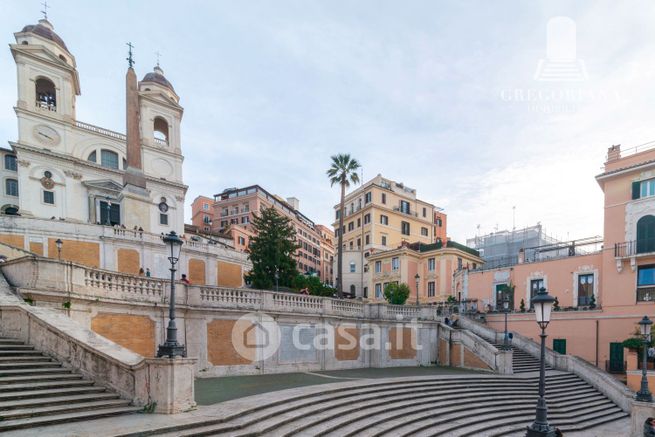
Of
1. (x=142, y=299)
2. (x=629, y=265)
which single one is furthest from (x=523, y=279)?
(x=142, y=299)

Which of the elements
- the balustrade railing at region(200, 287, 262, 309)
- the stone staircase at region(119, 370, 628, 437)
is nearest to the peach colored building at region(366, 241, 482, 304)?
the stone staircase at region(119, 370, 628, 437)

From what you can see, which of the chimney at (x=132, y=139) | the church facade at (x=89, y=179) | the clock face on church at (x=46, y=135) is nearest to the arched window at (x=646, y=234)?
the church facade at (x=89, y=179)

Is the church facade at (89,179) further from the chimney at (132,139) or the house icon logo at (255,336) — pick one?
the house icon logo at (255,336)

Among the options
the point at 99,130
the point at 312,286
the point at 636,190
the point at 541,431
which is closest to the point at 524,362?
the point at 636,190

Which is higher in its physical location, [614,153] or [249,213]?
[614,153]

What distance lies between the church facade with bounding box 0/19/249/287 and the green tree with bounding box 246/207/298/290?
606 centimetres

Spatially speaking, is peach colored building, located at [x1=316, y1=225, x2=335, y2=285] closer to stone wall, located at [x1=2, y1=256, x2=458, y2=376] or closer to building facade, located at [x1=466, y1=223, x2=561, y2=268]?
building facade, located at [x1=466, y1=223, x2=561, y2=268]

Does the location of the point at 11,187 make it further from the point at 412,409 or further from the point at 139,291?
the point at 412,409

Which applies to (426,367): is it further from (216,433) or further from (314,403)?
(216,433)

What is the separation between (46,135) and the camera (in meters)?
30.8

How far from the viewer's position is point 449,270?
3703 cm

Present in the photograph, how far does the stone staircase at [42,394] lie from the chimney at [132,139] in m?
22.0

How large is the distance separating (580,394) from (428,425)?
12.4 metres

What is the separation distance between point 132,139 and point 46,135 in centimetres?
991
